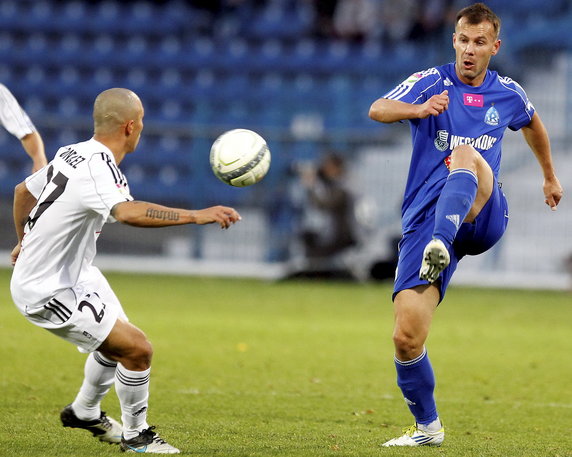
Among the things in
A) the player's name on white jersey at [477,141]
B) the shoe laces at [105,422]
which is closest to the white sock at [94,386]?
the shoe laces at [105,422]

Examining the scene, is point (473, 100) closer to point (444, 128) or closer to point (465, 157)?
point (444, 128)

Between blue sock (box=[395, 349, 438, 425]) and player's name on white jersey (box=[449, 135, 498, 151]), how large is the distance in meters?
1.20

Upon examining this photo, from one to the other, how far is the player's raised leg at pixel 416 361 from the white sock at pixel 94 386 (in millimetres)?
1570

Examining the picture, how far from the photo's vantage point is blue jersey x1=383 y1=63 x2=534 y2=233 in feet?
19.5

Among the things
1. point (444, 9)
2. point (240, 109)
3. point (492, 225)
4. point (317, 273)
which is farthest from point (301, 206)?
point (492, 225)

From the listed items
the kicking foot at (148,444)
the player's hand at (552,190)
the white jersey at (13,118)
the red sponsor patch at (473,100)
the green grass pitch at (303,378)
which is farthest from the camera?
the white jersey at (13,118)

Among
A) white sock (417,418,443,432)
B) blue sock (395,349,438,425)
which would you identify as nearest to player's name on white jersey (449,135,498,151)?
blue sock (395,349,438,425)

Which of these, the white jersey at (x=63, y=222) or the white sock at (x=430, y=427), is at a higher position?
the white jersey at (x=63, y=222)

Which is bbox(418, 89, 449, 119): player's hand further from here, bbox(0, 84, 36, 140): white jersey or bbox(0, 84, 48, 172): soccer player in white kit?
bbox(0, 84, 36, 140): white jersey

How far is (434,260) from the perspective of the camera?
5.43m

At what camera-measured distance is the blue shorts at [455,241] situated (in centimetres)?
582

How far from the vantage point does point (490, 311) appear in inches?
546

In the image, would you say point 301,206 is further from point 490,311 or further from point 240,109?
point 490,311

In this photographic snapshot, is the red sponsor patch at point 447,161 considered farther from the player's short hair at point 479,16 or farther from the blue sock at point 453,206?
the player's short hair at point 479,16
